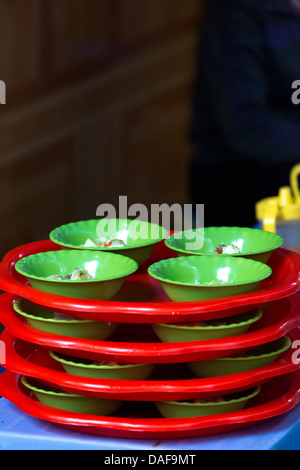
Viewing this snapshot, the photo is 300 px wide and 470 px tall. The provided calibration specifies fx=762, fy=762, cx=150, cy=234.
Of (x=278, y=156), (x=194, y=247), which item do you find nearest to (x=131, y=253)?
(x=194, y=247)

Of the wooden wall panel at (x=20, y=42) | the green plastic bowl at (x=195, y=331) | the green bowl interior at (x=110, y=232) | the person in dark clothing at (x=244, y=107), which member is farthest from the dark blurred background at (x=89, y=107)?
the green plastic bowl at (x=195, y=331)

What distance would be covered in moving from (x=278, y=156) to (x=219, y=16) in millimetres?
537

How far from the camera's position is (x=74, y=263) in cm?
110

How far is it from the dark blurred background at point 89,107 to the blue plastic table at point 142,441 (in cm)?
219

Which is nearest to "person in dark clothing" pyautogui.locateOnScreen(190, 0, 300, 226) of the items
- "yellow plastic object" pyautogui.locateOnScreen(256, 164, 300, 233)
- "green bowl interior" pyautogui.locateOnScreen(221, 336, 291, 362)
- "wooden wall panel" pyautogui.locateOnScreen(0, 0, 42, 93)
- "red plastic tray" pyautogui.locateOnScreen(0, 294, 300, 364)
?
"wooden wall panel" pyautogui.locateOnScreen(0, 0, 42, 93)

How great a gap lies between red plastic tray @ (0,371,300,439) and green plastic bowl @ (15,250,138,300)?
156 mm

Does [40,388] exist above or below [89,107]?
below

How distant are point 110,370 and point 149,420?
8cm

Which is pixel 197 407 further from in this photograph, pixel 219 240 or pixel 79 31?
pixel 79 31

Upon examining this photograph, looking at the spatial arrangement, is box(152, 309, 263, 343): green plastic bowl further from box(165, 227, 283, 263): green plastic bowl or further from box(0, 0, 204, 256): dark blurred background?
box(0, 0, 204, 256): dark blurred background

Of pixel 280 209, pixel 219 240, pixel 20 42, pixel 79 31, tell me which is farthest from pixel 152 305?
pixel 79 31

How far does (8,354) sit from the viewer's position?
41.0 inches

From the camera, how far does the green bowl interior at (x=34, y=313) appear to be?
0.97 metres

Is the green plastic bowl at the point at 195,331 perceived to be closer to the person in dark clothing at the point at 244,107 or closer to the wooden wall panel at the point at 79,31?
the person in dark clothing at the point at 244,107
